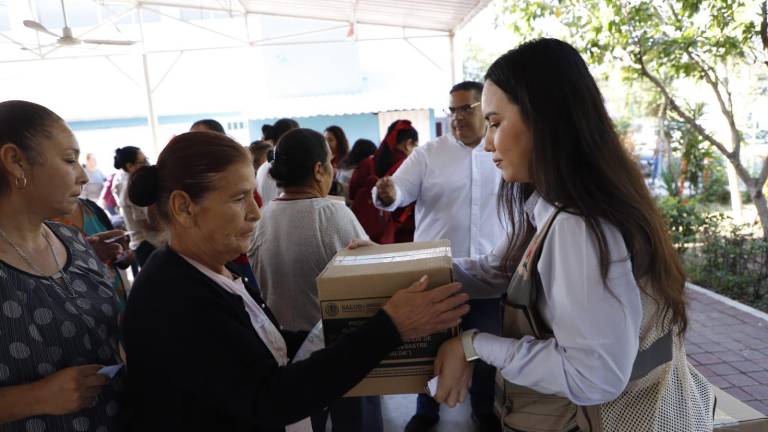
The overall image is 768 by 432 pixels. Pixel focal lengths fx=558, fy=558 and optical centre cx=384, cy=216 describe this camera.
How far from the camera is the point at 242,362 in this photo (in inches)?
44.5

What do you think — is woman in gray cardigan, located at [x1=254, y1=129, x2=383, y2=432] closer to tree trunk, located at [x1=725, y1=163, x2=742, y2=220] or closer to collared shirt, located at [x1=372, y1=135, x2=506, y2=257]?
collared shirt, located at [x1=372, y1=135, x2=506, y2=257]

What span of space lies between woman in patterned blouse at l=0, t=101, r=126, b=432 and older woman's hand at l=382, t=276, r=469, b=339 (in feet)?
2.41

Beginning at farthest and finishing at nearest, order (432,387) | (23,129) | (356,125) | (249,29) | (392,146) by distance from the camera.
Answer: (356,125) < (249,29) < (392,146) < (23,129) < (432,387)

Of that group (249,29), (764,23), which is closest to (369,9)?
(249,29)

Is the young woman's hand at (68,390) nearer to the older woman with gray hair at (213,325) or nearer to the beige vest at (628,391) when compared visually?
the older woman with gray hair at (213,325)

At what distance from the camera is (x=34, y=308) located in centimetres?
130

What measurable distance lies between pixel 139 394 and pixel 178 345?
0.23 metres

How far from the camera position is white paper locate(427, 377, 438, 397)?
127 cm

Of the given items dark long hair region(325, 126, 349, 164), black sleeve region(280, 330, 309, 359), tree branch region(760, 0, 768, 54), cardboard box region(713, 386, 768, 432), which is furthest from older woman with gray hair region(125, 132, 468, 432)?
dark long hair region(325, 126, 349, 164)

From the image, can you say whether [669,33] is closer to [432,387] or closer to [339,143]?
[339,143]

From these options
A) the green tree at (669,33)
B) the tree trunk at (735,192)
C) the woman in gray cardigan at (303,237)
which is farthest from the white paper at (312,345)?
the tree trunk at (735,192)

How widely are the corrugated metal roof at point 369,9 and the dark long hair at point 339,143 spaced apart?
3935mm

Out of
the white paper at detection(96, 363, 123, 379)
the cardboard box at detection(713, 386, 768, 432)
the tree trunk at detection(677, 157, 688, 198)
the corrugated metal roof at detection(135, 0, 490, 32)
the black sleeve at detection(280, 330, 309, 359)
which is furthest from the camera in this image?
the corrugated metal roof at detection(135, 0, 490, 32)

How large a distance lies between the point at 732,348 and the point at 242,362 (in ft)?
12.4
